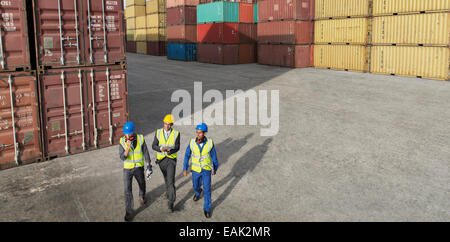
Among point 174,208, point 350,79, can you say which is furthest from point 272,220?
point 350,79

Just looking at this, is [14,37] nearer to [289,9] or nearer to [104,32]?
[104,32]

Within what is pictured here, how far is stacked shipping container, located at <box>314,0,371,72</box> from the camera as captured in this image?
25.3 meters

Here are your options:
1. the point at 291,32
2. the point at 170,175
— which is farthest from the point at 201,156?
the point at 291,32

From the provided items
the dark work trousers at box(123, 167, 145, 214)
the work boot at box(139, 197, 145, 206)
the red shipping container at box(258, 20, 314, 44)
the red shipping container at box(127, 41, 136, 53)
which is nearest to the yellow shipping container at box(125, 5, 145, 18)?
the red shipping container at box(127, 41, 136, 53)

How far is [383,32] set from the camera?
2394 centimetres

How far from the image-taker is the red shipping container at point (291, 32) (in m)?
29.6

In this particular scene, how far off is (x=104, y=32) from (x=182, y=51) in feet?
105

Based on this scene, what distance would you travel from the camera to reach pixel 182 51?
4159 centimetres

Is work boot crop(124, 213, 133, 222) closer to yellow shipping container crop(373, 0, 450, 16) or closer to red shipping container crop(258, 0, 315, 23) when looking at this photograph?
yellow shipping container crop(373, 0, 450, 16)

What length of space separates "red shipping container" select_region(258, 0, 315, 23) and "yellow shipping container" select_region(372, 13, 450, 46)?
255 inches

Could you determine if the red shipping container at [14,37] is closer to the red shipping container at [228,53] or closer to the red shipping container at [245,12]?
the red shipping container at [228,53]
